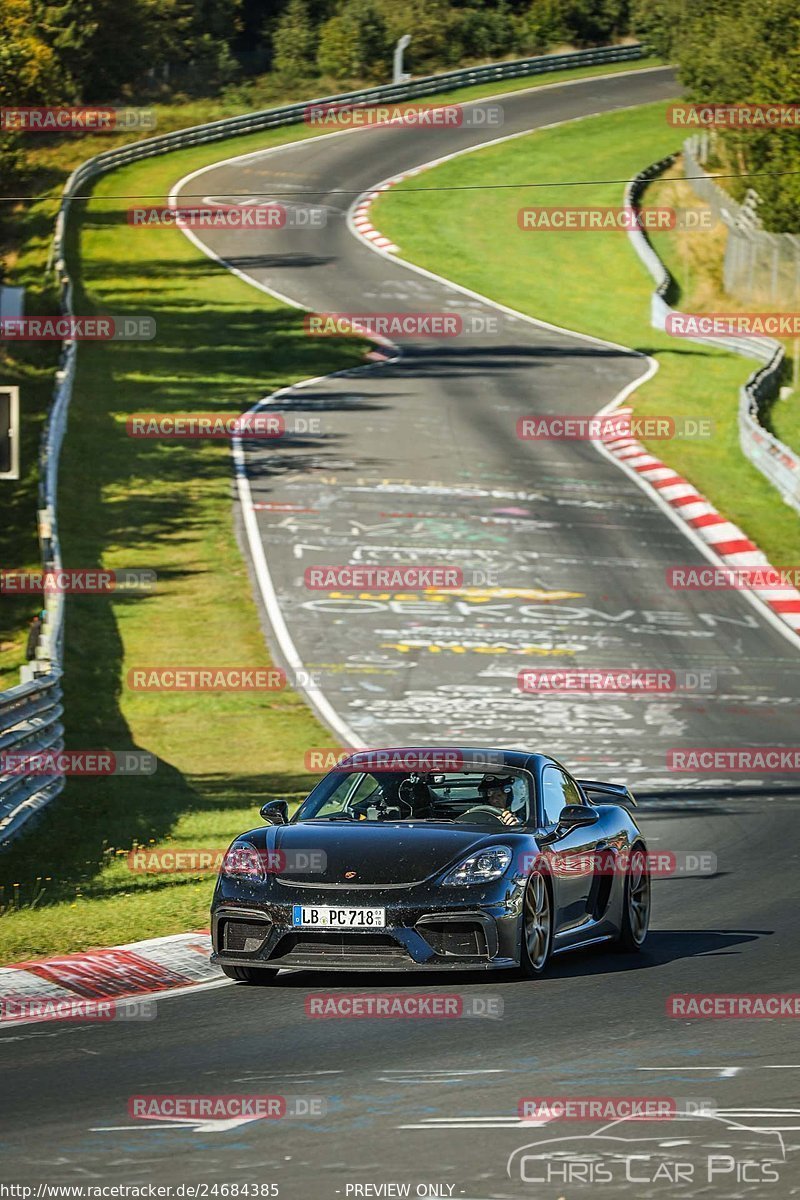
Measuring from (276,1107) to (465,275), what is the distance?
4967cm

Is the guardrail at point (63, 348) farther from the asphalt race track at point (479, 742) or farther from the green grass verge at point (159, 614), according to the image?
the asphalt race track at point (479, 742)

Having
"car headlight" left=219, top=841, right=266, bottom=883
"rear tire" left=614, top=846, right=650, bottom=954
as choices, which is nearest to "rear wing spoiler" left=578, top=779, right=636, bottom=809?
"rear tire" left=614, top=846, right=650, bottom=954

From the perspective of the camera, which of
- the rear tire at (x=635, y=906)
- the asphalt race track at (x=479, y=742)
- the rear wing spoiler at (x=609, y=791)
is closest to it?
the asphalt race track at (x=479, y=742)

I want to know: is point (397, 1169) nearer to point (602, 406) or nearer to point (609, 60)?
point (602, 406)

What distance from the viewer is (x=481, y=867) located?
991 centimetres

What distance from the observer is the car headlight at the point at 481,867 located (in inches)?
387

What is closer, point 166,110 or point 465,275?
point 465,275

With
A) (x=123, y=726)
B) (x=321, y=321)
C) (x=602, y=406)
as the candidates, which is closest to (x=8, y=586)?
(x=123, y=726)

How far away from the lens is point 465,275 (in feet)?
182

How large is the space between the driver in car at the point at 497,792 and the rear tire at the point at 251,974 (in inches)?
62.0

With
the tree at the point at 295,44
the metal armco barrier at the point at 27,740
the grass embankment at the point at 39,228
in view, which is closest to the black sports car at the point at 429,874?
the metal armco barrier at the point at 27,740

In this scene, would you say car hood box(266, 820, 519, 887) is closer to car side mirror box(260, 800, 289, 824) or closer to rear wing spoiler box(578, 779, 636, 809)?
car side mirror box(260, 800, 289, 824)

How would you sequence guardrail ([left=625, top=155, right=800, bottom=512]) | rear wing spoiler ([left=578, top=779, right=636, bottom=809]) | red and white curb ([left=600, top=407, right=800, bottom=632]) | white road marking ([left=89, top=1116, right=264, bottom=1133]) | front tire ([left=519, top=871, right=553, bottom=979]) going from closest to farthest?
white road marking ([left=89, top=1116, right=264, bottom=1133]), front tire ([left=519, top=871, right=553, bottom=979]), rear wing spoiler ([left=578, top=779, right=636, bottom=809]), red and white curb ([left=600, top=407, right=800, bottom=632]), guardrail ([left=625, top=155, right=800, bottom=512])

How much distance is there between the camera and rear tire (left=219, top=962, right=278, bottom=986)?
10.2 m
